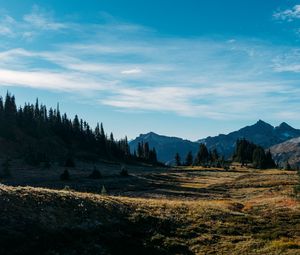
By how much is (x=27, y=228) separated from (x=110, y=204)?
35.3ft

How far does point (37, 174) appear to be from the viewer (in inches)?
4439

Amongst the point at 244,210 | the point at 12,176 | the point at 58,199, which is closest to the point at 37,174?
the point at 12,176

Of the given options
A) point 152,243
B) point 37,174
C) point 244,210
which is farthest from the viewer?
point 37,174

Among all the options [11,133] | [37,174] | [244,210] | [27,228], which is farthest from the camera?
[11,133]

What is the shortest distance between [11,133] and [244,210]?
163 metres

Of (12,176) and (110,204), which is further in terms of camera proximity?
(12,176)

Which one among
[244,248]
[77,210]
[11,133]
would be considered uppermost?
[11,133]

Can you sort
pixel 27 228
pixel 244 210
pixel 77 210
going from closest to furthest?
pixel 27 228 < pixel 77 210 < pixel 244 210

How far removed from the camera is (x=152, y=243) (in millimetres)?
33875

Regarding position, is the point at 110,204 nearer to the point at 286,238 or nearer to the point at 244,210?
the point at 286,238

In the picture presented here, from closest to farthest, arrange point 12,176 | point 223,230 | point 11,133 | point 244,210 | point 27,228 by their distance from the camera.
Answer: point 27,228 < point 223,230 < point 244,210 < point 12,176 < point 11,133

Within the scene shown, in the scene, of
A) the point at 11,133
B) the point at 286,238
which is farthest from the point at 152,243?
the point at 11,133

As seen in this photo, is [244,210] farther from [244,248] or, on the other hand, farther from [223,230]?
[244,248]

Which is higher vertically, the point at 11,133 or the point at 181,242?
the point at 11,133
